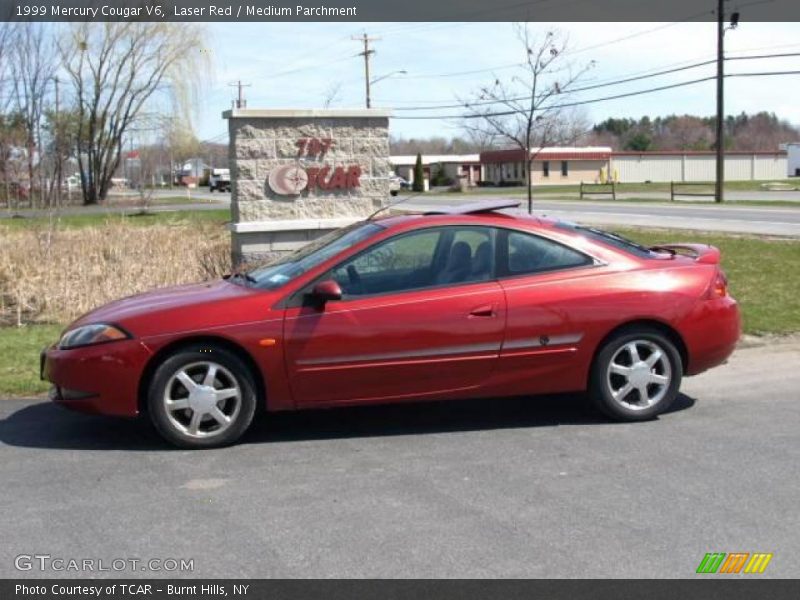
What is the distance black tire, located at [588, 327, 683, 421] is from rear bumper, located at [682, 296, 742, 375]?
5.7 inches

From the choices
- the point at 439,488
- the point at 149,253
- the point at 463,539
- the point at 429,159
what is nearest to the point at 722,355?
the point at 439,488

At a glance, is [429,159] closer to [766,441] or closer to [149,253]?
[149,253]

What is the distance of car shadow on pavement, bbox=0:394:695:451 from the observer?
584 centimetres

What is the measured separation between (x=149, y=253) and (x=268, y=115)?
9.12ft

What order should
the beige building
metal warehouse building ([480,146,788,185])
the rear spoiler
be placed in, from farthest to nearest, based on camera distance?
1. metal warehouse building ([480,146,788,185])
2. the beige building
3. the rear spoiler

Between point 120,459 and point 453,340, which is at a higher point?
point 453,340

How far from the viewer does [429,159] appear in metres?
105

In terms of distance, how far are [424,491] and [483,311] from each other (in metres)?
1.45

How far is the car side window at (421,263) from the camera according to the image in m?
5.80

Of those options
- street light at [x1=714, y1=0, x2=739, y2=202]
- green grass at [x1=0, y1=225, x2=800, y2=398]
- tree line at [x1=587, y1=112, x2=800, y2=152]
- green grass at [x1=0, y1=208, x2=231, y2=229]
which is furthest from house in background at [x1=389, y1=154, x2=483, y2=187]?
green grass at [x1=0, y1=225, x2=800, y2=398]

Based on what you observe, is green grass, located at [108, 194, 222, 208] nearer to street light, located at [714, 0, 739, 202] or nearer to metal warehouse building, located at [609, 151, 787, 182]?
street light, located at [714, 0, 739, 202]

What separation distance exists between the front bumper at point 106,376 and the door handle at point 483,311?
2.07 meters

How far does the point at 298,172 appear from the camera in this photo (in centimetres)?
1210
